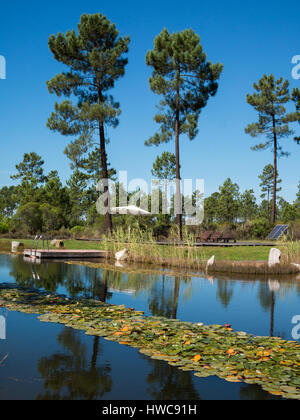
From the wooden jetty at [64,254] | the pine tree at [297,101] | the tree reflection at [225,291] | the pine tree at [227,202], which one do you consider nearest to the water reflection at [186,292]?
the tree reflection at [225,291]

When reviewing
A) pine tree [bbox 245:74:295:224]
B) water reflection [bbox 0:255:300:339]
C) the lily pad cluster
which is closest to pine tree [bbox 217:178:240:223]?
pine tree [bbox 245:74:295:224]

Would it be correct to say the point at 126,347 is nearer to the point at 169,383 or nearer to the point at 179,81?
the point at 169,383

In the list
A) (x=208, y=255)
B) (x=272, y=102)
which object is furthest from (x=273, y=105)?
(x=208, y=255)

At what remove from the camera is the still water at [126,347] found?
2.93 meters

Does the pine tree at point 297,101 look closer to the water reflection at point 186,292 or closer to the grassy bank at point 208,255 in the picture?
the grassy bank at point 208,255

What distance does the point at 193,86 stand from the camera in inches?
A: 712

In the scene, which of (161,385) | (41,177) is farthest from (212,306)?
(41,177)

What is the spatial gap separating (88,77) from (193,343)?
52.6 feet

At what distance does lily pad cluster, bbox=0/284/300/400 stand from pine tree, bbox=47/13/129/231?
1204 cm

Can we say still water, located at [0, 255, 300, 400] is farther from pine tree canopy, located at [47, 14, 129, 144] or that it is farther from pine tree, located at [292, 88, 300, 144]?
pine tree, located at [292, 88, 300, 144]

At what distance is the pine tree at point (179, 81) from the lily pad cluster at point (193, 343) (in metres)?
11.8

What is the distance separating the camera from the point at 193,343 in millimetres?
3939

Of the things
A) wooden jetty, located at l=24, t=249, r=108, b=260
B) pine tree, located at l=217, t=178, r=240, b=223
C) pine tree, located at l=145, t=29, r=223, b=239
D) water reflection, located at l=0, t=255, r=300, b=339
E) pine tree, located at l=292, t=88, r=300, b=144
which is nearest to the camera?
water reflection, located at l=0, t=255, r=300, b=339

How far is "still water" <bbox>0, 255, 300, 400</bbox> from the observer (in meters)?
2.93
